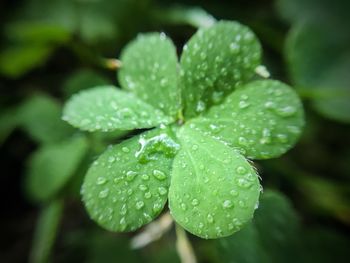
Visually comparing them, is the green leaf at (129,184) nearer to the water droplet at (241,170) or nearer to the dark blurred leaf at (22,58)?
the water droplet at (241,170)

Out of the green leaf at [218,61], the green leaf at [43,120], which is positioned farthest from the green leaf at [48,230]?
the green leaf at [218,61]

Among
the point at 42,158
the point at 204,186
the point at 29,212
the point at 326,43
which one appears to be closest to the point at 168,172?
the point at 204,186

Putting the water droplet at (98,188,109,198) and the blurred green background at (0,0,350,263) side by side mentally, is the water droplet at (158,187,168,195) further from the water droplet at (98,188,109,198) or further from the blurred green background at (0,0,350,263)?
the blurred green background at (0,0,350,263)

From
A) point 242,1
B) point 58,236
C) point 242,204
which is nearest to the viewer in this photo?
point 242,204

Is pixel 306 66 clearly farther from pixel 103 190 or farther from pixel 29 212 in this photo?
pixel 29 212

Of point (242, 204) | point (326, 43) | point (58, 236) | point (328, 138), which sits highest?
point (242, 204)

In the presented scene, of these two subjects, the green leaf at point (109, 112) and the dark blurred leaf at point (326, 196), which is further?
the dark blurred leaf at point (326, 196)

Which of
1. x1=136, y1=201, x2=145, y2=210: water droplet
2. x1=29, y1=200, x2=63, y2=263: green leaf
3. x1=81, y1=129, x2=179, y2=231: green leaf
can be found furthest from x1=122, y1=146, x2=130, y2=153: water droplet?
x1=29, y1=200, x2=63, y2=263: green leaf
